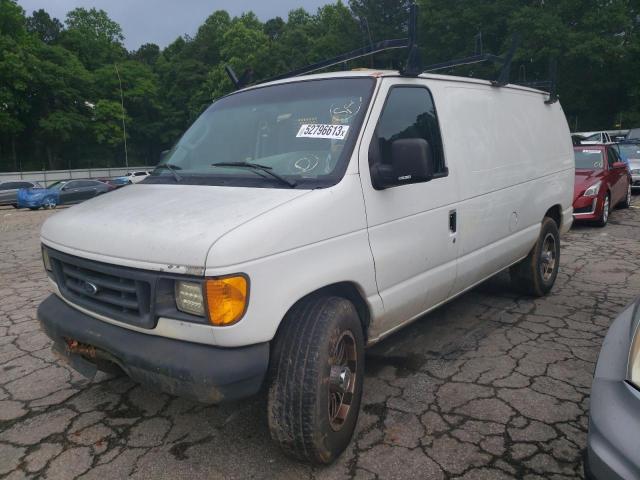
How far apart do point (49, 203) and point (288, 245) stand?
77.0ft

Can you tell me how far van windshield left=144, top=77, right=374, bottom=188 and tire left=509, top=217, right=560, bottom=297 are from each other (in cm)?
290

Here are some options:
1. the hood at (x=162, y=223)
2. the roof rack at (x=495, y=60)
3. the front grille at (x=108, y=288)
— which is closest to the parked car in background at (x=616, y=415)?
the hood at (x=162, y=223)

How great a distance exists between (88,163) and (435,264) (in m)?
52.7

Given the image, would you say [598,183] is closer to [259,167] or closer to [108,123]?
[259,167]

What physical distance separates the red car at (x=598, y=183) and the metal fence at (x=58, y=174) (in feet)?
128

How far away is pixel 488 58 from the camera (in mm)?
4469

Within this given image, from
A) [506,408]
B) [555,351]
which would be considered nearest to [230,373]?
[506,408]

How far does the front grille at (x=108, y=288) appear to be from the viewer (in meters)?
2.35

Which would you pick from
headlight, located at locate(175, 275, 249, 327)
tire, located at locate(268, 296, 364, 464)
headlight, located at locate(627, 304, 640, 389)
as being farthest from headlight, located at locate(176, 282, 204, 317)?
headlight, located at locate(627, 304, 640, 389)

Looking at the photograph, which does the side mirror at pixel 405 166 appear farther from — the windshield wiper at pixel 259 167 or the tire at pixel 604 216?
the tire at pixel 604 216

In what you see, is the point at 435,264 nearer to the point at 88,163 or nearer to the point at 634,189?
the point at 634,189

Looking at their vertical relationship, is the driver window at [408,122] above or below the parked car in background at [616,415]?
above

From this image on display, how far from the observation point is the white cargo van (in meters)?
2.23

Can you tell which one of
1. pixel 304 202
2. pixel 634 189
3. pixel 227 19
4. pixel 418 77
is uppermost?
pixel 227 19
